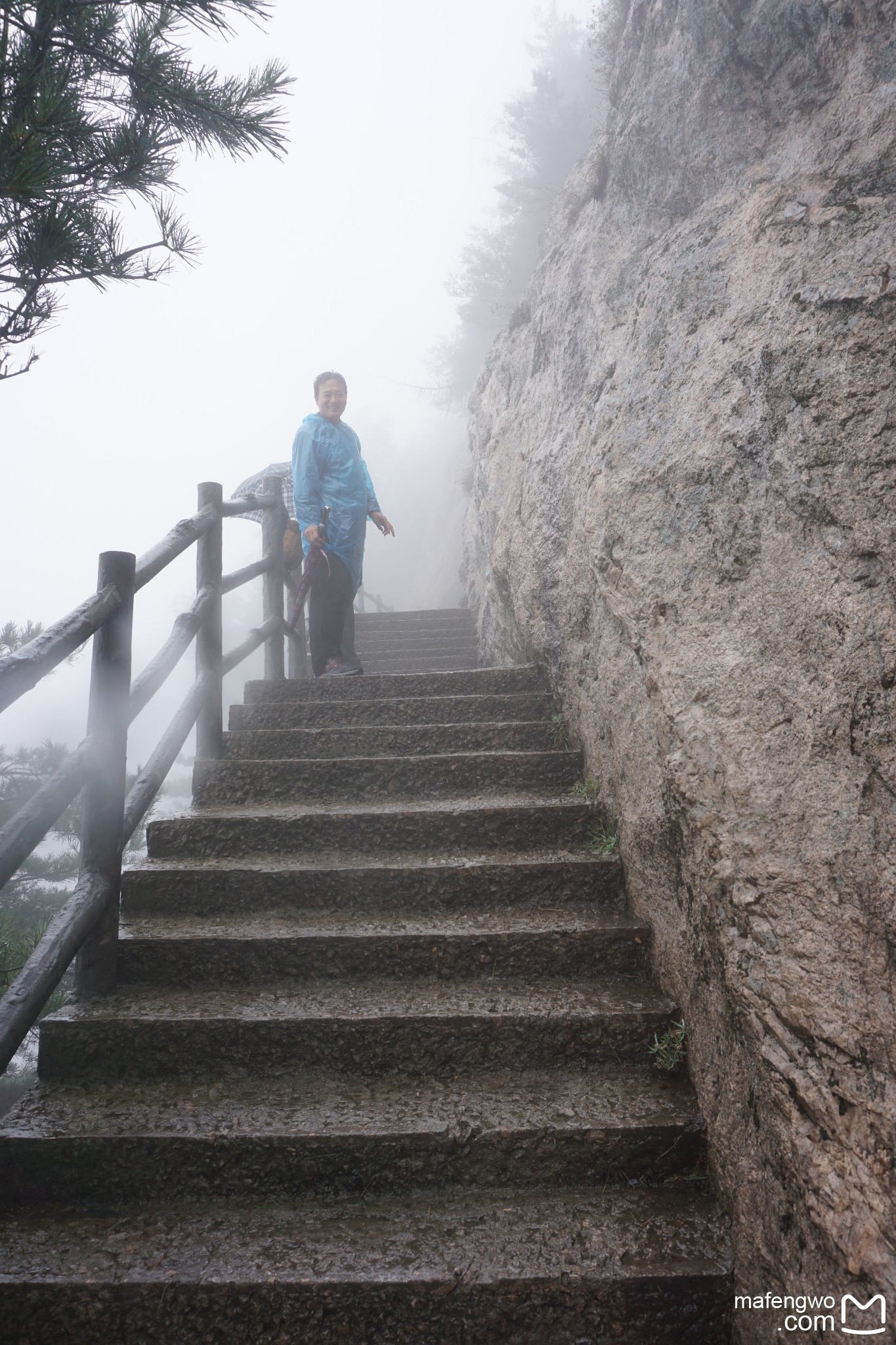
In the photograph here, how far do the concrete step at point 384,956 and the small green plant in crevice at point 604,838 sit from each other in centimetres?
32

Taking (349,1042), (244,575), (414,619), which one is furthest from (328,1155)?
(414,619)

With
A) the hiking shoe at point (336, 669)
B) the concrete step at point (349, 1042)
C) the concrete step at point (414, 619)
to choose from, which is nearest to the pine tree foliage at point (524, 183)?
the concrete step at point (414, 619)

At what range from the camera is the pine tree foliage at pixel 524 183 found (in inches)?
567

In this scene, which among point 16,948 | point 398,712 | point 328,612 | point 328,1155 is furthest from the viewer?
point 328,612

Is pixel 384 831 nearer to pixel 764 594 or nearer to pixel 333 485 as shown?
pixel 764 594

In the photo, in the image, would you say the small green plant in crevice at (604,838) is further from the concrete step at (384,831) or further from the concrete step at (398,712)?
the concrete step at (398,712)

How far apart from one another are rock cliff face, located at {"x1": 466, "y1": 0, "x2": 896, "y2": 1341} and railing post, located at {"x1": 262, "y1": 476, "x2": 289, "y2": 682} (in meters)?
2.26

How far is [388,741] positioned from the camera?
3406mm

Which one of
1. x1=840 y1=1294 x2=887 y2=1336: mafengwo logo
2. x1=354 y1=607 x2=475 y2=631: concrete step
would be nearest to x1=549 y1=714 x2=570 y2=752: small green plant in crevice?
x1=840 y1=1294 x2=887 y2=1336: mafengwo logo

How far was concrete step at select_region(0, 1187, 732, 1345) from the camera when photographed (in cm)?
158

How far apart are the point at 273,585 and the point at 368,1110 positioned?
332 centimetres

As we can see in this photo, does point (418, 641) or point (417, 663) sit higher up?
point (418, 641)

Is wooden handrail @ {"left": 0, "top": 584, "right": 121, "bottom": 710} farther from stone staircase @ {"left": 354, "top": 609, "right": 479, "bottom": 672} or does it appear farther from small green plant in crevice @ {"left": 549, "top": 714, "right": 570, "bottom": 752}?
stone staircase @ {"left": 354, "top": 609, "right": 479, "bottom": 672}

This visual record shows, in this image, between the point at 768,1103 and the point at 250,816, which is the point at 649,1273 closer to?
the point at 768,1103
